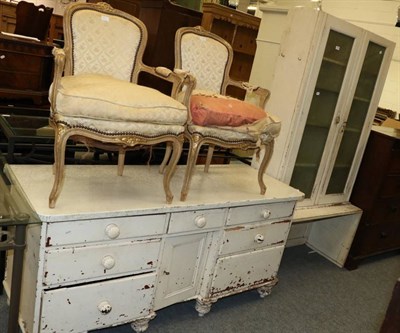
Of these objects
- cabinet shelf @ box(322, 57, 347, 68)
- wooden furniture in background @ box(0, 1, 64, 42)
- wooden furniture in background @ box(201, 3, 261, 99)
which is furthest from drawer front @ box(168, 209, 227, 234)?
wooden furniture in background @ box(0, 1, 64, 42)

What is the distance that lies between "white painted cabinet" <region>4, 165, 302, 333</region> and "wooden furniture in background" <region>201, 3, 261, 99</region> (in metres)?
2.04

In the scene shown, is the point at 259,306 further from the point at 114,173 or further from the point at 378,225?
the point at 378,225

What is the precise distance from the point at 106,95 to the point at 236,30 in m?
2.87

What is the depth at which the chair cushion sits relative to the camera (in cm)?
131

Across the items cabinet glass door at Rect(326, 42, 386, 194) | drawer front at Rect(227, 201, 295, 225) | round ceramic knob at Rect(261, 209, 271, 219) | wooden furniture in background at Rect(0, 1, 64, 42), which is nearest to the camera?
drawer front at Rect(227, 201, 295, 225)

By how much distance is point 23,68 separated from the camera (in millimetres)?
3643

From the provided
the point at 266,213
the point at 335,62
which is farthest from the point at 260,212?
the point at 335,62

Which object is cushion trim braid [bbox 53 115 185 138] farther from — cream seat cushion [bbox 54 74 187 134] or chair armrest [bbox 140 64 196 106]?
chair armrest [bbox 140 64 196 106]

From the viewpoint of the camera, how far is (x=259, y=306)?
2.10 m

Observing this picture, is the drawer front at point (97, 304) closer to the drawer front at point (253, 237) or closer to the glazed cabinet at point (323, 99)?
the drawer front at point (253, 237)

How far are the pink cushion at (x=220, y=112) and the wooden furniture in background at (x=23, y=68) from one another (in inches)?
99.8

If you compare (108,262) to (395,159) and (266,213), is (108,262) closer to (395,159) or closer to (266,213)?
(266,213)

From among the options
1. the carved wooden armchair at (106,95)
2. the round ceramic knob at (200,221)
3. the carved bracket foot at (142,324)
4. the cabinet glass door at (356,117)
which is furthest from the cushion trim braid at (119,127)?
the cabinet glass door at (356,117)

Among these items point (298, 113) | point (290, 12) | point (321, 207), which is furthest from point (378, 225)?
point (290, 12)
